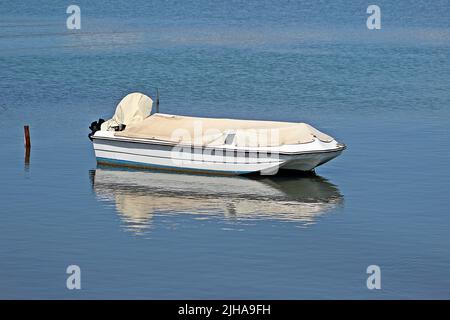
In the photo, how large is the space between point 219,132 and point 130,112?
5.42 meters

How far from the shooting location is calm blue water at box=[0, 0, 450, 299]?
4289 cm

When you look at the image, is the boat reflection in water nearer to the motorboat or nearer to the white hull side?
the white hull side

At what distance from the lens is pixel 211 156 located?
2256 inches

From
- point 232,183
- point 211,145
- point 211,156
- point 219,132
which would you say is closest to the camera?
point 232,183

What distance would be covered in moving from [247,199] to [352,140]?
1486cm

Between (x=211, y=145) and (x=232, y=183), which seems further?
A: (x=211, y=145)

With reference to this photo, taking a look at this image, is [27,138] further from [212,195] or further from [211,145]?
[212,195]

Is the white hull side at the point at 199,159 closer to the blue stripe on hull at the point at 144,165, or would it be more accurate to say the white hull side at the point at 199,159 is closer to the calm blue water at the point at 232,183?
the blue stripe on hull at the point at 144,165

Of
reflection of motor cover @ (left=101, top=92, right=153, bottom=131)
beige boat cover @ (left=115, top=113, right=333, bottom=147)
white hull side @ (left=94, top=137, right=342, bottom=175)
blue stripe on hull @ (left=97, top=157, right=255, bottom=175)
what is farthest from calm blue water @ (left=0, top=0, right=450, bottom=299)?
reflection of motor cover @ (left=101, top=92, right=153, bottom=131)

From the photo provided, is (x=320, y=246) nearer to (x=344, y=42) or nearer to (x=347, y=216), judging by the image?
(x=347, y=216)

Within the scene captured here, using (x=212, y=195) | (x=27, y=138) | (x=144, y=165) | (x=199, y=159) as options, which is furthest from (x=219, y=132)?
(x=27, y=138)
